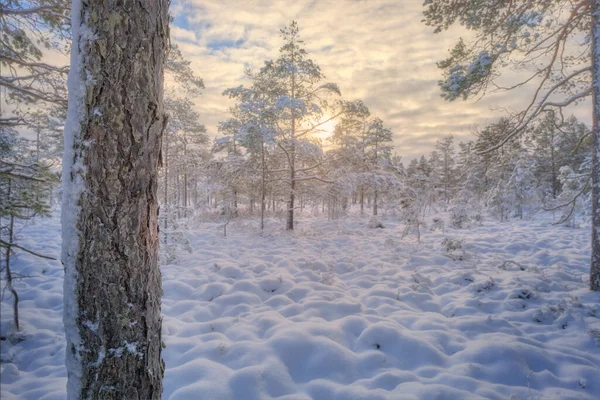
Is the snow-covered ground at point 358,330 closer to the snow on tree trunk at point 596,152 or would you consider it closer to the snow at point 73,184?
the snow on tree trunk at point 596,152

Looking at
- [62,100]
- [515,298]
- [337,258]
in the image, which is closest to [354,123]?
[337,258]

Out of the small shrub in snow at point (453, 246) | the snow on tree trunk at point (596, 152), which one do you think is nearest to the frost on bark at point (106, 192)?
the snow on tree trunk at point (596, 152)

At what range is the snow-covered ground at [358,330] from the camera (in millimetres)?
2906

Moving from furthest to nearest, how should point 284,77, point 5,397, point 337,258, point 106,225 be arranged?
1. point 284,77
2. point 337,258
3. point 5,397
4. point 106,225

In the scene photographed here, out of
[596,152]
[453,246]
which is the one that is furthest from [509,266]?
[596,152]

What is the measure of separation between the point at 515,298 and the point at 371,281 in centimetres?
280

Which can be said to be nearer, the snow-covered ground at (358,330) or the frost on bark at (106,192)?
the frost on bark at (106,192)

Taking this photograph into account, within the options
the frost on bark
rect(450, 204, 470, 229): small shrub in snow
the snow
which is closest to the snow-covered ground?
the frost on bark

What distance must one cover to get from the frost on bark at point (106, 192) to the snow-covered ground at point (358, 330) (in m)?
1.65

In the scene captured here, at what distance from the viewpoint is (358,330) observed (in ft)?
13.1

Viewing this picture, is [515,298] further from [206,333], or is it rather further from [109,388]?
[109,388]

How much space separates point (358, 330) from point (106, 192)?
3904 mm

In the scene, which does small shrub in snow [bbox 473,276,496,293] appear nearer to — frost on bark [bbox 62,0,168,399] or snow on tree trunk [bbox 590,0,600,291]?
snow on tree trunk [bbox 590,0,600,291]

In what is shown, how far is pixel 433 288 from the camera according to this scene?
231 inches
